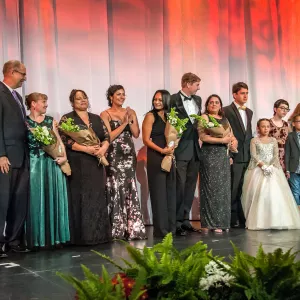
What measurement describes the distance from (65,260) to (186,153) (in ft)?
6.57

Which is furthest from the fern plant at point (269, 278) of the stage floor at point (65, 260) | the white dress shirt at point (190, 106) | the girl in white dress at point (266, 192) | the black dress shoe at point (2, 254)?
the girl in white dress at point (266, 192)

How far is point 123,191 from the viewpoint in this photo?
5301 millimetres

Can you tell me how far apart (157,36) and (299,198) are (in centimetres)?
274

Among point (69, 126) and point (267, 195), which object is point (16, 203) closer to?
point (69, 126)

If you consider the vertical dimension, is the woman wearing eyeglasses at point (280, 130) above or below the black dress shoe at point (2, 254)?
above

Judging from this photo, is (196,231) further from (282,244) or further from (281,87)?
(281,87)

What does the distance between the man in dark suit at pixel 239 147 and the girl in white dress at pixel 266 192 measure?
7 cm

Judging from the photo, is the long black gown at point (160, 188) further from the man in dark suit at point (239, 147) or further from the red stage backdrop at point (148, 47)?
the red stage backdrop at point (148, 47)

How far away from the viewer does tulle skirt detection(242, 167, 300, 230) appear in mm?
5891

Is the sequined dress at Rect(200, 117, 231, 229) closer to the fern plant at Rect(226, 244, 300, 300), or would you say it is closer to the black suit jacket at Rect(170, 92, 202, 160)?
the black suit jacket at Rect(170, 92, 202, 160)

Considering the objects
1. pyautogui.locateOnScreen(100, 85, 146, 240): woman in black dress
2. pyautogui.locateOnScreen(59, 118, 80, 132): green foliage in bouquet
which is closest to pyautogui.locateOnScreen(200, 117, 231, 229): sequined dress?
pyautogui.locateOnScreen(100, 85, 146, 240): woman in black dress

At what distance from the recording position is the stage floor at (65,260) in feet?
9.66

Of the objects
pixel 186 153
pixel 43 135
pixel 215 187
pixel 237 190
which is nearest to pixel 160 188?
pixel 186 153

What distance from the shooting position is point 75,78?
605 cm
